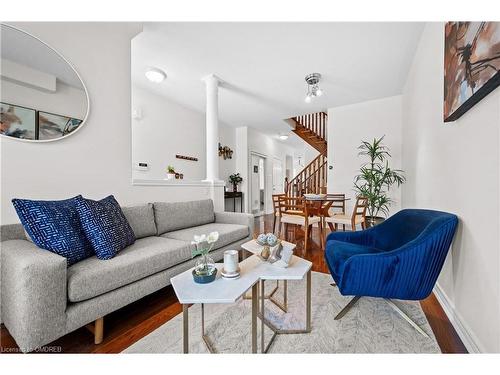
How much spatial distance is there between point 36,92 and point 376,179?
4.24 m

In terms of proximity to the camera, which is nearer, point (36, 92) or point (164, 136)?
point (36, 92)

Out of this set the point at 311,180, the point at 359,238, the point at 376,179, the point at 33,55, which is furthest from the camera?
the point at 311,180

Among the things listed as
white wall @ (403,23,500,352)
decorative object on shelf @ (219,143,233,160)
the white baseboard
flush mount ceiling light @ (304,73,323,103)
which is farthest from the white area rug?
decorative object on shelf @ (219,143,233,160)

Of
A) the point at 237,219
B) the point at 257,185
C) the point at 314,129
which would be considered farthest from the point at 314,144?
the point at 237,219

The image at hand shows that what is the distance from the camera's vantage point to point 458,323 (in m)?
1.35

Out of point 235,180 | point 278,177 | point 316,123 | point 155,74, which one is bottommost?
point 235,180

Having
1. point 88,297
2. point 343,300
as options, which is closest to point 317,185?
point 343,300

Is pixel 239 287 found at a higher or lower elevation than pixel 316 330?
higher

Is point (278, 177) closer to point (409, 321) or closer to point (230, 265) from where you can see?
point (409, 321)

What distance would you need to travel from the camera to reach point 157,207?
2352 millimetres

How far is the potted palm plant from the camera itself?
3481mm
